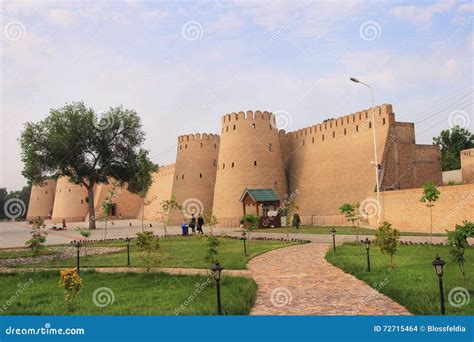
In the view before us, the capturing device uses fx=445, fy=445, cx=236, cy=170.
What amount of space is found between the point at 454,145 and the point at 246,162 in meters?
28.8

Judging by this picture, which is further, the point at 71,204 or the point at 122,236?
the point at 71,204

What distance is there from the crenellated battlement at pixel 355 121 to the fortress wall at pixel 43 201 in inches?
2092

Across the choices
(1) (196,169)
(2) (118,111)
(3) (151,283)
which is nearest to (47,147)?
(2) (118,111)

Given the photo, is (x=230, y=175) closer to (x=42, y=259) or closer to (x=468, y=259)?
(x=42, y=259)

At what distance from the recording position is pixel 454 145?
1938 inches

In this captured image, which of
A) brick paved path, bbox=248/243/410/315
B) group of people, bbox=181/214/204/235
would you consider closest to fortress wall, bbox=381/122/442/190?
group of people, bbox=181/214/204/235

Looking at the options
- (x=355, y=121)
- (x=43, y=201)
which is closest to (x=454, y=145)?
(x=355, y=121)

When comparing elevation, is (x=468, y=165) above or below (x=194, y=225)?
above

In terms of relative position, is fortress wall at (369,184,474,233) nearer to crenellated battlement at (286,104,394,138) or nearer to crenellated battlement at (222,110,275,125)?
crenellated battlement at (286,104,394,138)

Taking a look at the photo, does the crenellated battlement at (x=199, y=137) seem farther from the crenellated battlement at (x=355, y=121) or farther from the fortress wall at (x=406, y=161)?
the fortress wall at (x=406, y=161)

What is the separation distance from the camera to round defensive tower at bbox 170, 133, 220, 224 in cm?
3856

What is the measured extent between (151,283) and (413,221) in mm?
16003

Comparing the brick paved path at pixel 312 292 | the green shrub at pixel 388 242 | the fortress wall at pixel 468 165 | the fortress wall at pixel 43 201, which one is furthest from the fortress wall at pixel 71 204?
the green shrub at pixel 388 242

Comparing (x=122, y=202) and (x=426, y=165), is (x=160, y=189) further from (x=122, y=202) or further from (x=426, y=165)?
(x=426, y=165)
